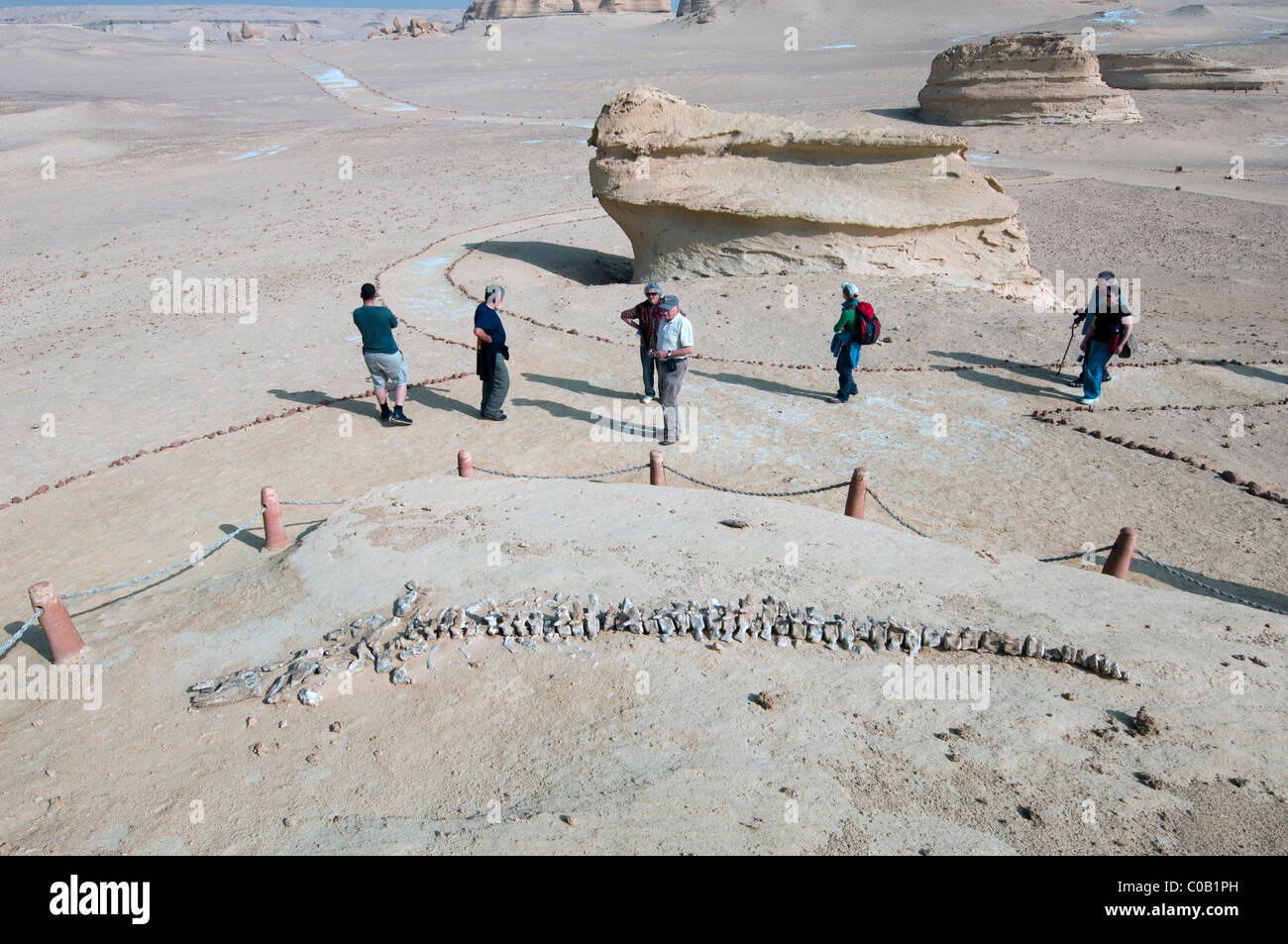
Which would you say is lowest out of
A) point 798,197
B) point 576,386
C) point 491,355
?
point 576,386

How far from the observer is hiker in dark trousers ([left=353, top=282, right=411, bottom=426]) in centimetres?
909

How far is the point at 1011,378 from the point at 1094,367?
1.16m

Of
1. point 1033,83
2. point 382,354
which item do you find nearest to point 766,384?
point 382,354

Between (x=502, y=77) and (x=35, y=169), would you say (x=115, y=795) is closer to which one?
(x=35, y=169)

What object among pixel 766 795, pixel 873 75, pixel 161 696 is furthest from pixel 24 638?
pixel 873 75

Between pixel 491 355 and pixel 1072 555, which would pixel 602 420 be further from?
pixel 1072 555

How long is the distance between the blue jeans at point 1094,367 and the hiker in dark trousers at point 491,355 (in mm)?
7164

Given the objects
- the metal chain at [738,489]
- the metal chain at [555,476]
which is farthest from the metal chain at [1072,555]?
the metal chain at [555,476]

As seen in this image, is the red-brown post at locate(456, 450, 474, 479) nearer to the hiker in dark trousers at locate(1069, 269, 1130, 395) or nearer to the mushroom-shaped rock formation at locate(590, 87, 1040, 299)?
the hiker in dark trousers at locate(1069, 269, 1130, 395)

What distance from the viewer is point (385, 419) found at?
9727 mm

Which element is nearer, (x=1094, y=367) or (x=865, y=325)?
(x=865, y=325)

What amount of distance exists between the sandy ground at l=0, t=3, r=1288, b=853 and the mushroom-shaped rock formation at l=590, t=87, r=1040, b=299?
89cm

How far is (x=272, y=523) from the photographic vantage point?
6914mm

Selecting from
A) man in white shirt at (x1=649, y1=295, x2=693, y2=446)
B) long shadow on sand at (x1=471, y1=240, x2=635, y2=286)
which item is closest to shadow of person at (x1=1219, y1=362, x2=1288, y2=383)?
man in white shirt at (x1=649, y1=295, x2=693, y2=446)
